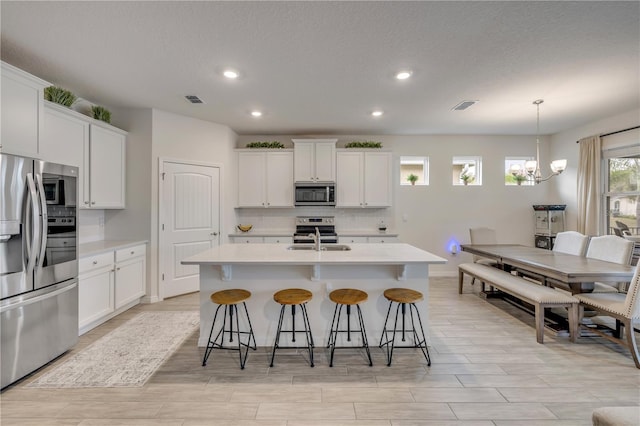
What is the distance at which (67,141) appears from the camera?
306 cm

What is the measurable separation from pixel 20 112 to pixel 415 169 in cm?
547

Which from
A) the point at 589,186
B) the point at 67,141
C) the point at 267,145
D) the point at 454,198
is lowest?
the point at 454,198

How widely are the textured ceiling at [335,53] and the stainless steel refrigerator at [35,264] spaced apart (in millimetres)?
1129

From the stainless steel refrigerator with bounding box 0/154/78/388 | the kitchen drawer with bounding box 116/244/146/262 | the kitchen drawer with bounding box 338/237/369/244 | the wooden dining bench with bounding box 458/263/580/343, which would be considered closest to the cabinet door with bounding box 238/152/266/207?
the kitchen drawer with bounding box 338/237/369/244

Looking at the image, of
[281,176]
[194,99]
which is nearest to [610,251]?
[281,176]

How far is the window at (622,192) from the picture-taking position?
416cm

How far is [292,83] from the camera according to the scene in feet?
10.3

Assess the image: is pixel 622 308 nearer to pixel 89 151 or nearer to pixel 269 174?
pixel 269 174

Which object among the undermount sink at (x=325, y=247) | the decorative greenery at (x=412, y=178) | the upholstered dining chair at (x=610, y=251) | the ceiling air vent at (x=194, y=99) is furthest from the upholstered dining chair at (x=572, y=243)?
the ceiling air vent at (x=194, y=99)

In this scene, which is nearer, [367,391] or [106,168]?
[367,391]

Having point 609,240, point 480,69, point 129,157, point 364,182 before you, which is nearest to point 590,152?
point 609,240

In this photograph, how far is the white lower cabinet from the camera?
115 inches

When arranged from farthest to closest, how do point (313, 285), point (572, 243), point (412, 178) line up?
point (412, 178), point (572, 243), point (313, 285)

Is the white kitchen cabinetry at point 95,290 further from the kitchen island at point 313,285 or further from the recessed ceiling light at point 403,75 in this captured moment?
the recessed ceiling light at point 403,75
